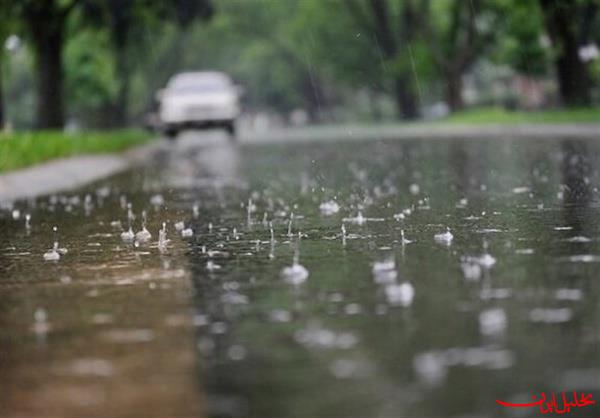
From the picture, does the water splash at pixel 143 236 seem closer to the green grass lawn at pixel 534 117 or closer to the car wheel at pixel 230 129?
the green grass lawn at pixel 534 117

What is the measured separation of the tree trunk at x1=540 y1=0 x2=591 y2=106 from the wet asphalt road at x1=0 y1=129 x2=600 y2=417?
2657 centimetres

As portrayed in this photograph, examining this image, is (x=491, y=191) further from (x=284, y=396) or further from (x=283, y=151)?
(x=283, y=151)

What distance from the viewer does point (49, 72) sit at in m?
37.4

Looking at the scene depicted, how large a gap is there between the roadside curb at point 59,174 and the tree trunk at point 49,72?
337 cm

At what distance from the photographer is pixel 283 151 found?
35188 mm

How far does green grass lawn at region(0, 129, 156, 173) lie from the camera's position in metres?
23.0

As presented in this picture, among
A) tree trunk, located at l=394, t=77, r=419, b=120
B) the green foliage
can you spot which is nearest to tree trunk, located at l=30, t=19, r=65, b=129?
the green foliage

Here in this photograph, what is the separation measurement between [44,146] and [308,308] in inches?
793

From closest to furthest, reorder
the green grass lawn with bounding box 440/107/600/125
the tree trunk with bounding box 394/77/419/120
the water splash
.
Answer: the water splash, the green grass lawn with bounding box 440/107/600/125, the tree trunk with bounding box 394/77/419/120

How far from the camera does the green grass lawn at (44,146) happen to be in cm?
2305

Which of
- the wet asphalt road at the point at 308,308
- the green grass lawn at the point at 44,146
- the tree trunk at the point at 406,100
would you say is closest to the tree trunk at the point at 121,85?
the tree trunk at the point at 406,100

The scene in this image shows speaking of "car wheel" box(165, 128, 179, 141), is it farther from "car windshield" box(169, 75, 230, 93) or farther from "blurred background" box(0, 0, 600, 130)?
"blurred background" box(0, 0, 600, 130)

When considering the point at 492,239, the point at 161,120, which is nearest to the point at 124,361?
the point at 492,239

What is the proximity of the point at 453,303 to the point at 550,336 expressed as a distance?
3.53 ft
